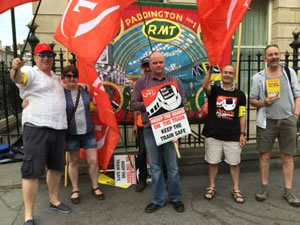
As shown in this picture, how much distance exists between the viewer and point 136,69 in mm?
4410

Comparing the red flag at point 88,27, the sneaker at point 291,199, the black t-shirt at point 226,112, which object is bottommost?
the sneaker at point 291,199

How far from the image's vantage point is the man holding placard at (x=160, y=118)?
3092 mm

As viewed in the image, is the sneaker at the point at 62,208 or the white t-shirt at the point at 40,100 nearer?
the white t-shirt at the point at 40,100

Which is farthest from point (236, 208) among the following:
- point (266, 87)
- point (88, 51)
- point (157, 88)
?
point (88, 51)

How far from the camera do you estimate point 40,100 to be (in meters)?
2.85

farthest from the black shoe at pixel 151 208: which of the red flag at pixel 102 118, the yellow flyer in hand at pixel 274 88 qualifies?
the yellow flyer in hand at pixel 274 88

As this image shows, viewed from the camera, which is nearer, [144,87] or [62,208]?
[144,87]

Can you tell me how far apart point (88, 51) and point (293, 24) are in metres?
7.21

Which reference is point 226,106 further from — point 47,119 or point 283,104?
point 47,119

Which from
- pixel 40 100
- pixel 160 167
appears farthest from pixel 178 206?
pixel 40 100

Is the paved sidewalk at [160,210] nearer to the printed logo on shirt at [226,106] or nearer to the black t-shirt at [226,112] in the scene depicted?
the black t-shirt at [226,112]

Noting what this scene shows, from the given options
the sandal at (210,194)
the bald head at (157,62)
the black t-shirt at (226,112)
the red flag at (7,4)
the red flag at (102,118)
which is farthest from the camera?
the sandal at (210,194)

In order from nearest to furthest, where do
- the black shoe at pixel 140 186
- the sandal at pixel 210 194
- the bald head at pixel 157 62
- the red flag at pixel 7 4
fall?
the red flag at pixel 7 4 < the bald head at pixel 157 62 < the sandal at pixel 210 194 < the black shoe at pixel 140 186

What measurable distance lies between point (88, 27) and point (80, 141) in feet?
4.52
